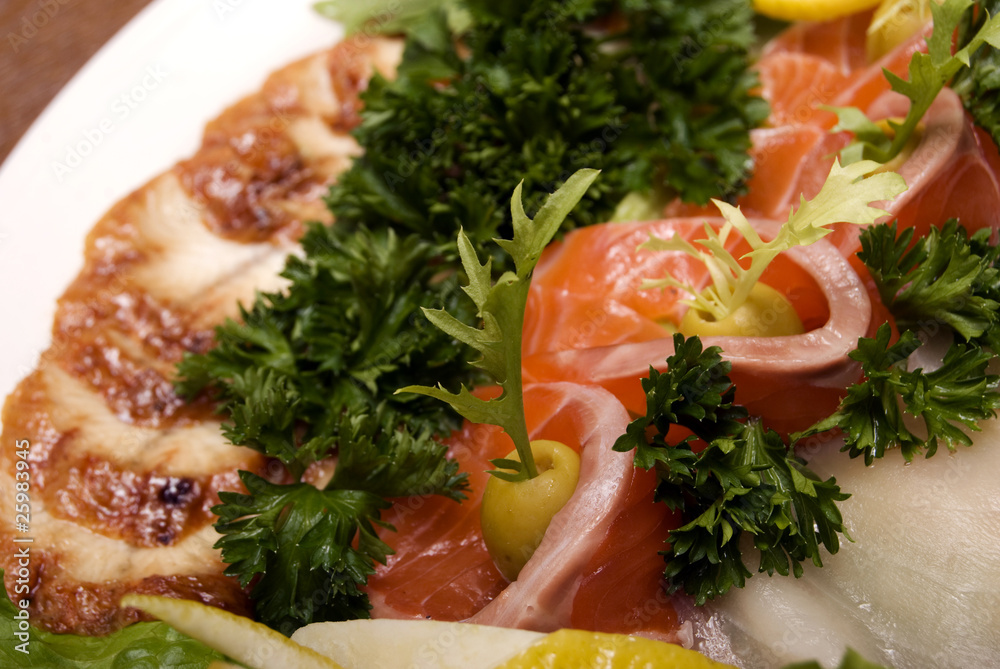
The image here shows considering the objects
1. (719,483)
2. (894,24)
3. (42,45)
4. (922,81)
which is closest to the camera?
(719,483)

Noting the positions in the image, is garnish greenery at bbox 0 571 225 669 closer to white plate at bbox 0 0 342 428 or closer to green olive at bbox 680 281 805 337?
white plate at bbox 0 0 342 428

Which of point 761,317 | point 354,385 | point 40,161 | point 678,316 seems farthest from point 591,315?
point 40,161

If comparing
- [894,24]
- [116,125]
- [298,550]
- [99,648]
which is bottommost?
[894,24]

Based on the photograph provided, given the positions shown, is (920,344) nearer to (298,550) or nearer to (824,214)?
(824,214)

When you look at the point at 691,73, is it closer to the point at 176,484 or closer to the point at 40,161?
the point at 176,484

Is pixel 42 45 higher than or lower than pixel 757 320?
higher

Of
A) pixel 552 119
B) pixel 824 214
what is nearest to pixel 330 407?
pixel 552 119
